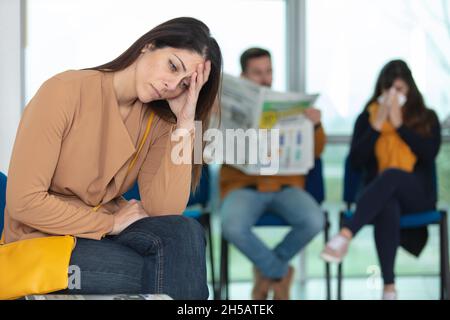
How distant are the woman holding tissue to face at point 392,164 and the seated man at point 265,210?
0.49 ft

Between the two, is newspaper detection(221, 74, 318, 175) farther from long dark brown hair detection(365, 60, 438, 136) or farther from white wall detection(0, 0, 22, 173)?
white wall detection(0, 0, 22, 173)

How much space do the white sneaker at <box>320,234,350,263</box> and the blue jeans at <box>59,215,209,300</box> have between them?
1.71 m

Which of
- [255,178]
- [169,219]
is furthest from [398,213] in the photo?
[169,219]

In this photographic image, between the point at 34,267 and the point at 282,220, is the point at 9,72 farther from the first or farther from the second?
the point at 282,220

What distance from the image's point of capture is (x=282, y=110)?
3.15m

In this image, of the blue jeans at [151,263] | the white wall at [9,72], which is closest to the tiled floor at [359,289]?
the white wall at [9,72]

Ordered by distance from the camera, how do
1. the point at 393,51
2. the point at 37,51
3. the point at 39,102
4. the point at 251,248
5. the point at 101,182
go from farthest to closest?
the point at 393,51 < the point at 37,51 < the point at 251,248 < the point at 101,182 < the point at 39,102

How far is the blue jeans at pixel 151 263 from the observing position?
1.46m

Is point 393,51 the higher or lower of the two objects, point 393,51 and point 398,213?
the higher

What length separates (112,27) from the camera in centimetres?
384

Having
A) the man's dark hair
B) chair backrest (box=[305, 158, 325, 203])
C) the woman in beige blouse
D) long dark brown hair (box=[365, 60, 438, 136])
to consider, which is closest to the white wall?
the woman in beige blouse

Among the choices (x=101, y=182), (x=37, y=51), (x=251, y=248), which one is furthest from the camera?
(x=37, y=51)
